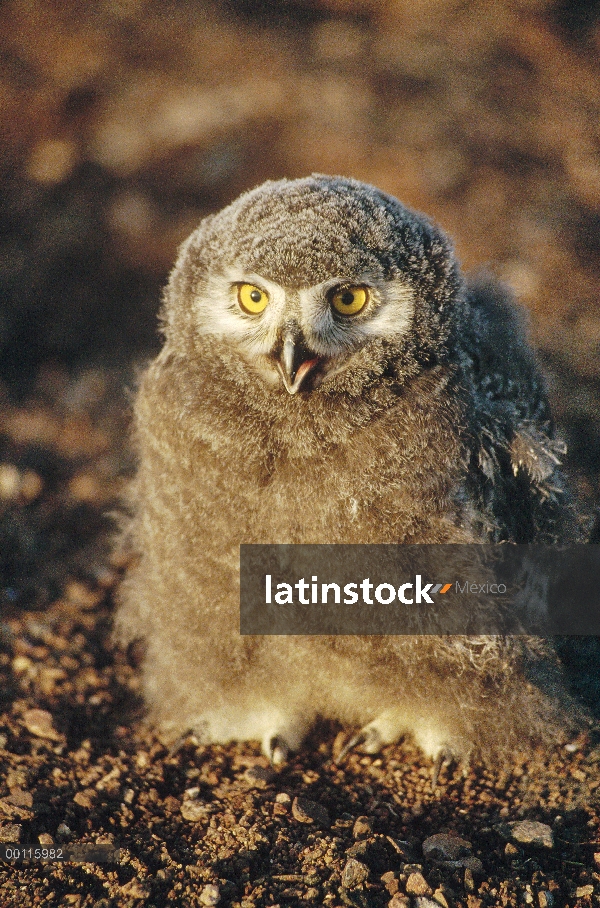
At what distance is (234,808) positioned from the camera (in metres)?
2.56

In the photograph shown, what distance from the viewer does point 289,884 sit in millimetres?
2189

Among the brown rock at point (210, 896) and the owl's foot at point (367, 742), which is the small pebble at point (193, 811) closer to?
the brown rock at point (210, 896)

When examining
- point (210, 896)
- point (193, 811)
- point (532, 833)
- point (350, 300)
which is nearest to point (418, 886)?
point (532, 833)

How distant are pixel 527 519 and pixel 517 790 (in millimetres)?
923

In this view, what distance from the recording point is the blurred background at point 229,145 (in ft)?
16.1

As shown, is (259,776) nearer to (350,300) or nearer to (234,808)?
(234,808)

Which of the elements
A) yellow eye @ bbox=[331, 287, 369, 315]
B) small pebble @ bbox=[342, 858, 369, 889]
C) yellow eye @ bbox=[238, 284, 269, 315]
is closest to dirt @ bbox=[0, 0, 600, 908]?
small pebble @ bbox=[342, 858, 369, 889]

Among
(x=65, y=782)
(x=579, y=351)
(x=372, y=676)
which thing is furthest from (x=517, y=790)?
(x=579, y=351)

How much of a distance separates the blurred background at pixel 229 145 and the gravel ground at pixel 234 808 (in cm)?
146

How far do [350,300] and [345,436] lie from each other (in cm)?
41

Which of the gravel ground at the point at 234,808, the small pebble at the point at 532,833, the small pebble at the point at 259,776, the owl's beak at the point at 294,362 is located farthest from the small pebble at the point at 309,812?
the owl's beak at the point at 294,362

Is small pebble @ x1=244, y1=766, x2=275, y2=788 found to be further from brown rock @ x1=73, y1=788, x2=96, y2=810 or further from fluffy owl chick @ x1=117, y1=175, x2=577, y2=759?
brown rock @ x1=73, y1=788, x2=96, y2=810

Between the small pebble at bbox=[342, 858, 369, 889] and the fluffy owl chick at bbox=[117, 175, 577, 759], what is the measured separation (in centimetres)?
56

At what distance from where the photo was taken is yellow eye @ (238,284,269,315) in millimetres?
2330
